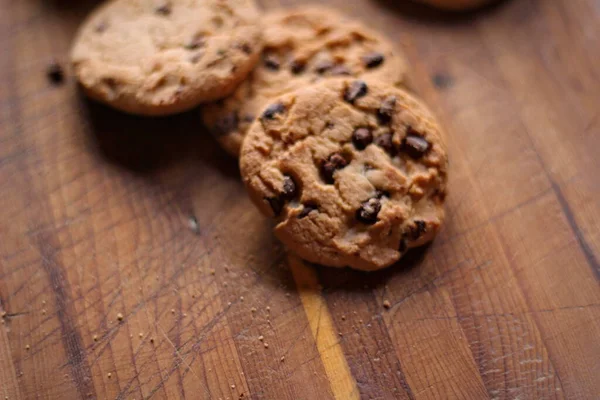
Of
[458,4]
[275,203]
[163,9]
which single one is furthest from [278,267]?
[458,4]

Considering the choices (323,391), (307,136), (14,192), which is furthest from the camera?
(14,192)

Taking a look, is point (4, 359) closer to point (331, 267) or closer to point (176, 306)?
point (176, 306)

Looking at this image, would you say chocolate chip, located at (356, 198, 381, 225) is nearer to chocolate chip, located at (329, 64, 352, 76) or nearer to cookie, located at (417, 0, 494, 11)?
chocolate chip, located at (329, 64, 352, 76)

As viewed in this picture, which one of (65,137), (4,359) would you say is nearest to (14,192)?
(65,137)

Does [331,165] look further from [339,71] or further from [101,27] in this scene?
[101,27]

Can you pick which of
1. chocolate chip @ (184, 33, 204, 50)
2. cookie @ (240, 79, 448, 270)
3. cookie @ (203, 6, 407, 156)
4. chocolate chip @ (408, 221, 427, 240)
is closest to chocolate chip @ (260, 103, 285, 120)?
cookie @ (240, 79, 448, 270)

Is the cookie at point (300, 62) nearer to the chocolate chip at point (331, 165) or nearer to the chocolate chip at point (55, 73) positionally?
the chocolate chip at point (331, 165)
